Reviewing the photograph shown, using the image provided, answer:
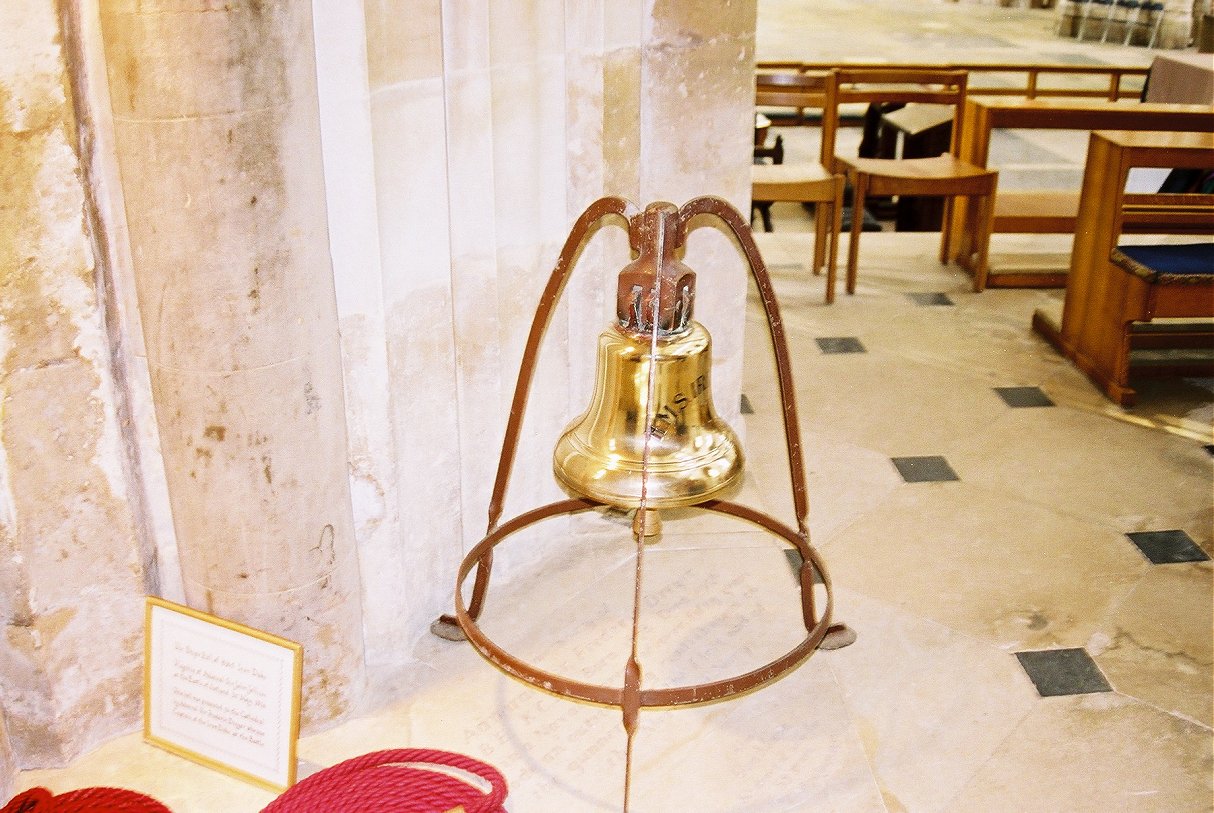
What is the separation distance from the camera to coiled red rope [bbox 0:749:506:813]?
2201 millimetres

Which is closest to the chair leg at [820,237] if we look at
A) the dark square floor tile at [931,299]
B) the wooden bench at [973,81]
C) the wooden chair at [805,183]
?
the wooden chair at [805,183]

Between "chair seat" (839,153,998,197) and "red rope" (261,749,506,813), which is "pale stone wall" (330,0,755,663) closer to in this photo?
"red rope" (261,749,506,813)

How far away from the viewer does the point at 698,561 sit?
3.14m

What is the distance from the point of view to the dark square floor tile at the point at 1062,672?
2695 millimetres

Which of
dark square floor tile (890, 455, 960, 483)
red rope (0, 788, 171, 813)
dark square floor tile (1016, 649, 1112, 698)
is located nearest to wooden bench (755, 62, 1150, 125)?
dark square floor tile (890, 455, 960, 483)

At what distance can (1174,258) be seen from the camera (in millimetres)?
4277

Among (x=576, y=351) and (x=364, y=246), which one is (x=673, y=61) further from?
(x=364, y=246)

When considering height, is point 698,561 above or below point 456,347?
below

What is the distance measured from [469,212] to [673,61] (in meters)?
0.70

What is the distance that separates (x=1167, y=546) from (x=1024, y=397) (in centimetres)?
106

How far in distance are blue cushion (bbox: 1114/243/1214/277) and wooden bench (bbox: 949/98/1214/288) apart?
3.30 ft

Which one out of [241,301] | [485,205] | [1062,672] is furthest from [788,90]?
[241,301]

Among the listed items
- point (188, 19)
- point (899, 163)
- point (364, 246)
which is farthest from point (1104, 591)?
point (899, 163)

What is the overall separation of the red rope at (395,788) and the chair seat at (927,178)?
370cm
